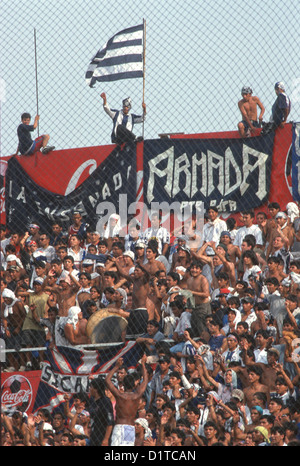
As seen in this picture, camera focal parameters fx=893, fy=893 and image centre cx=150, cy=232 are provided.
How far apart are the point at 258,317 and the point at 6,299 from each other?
292 cm

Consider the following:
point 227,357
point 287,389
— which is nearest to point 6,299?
point 227,357

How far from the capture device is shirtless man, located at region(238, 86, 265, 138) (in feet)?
33.2

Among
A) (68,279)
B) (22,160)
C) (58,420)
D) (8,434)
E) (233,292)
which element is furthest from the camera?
(22,160)

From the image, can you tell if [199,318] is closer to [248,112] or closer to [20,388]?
[20,388]

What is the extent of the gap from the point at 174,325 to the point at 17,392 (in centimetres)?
173

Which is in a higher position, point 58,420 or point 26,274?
point 26,274

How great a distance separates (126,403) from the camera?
8.10 meters

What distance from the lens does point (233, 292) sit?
958cm

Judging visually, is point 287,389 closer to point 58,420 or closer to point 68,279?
point 58,420

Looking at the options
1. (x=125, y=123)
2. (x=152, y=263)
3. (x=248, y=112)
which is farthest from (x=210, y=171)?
(x=152, y=263)

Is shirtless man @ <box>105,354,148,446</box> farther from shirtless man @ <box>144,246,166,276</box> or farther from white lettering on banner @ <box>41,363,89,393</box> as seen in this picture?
shirtless man @ <box>144,246,166,276</box>

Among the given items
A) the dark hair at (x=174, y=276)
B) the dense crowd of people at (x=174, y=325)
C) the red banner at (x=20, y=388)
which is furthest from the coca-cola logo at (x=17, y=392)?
the dark hair at (x=174, y=276)

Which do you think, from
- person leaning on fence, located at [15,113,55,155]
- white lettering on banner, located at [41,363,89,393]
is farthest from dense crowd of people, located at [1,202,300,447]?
person leaning on fence, located at [15,113,55,155]

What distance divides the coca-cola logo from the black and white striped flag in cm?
326
